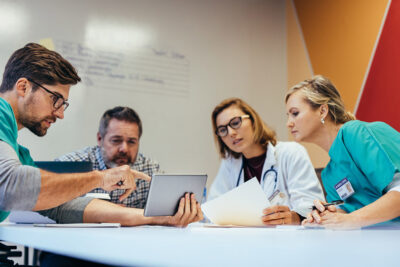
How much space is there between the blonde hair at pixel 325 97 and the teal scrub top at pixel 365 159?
373 mm

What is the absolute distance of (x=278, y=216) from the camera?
60.3 inches

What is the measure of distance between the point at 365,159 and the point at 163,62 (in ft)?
7.80

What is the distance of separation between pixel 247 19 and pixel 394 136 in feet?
9.21

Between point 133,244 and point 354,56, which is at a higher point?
point 354,56

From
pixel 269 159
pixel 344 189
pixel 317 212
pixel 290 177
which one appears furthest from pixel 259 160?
pixel 317 212

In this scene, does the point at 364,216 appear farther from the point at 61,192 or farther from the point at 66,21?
the point at 66,21

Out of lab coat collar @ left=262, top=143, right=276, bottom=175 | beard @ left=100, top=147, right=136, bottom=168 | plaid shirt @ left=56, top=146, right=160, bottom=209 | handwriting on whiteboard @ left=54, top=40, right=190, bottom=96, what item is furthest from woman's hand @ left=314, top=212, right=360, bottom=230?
handwriting on whiteboard @ left=54, top=40, right=190, bottom=96

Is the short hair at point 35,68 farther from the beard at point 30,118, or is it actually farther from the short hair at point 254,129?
the short hair at point 254,129

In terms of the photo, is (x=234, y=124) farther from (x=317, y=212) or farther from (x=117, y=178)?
(x=117, y=178)

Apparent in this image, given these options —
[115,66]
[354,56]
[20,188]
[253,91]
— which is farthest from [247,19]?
[20,188]

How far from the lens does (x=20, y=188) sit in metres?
1.07

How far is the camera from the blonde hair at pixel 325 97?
6.33 feet

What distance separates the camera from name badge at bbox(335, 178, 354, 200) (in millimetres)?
1516

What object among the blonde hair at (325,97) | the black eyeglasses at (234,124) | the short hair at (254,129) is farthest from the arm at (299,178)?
the blonde hair at (325,97)
